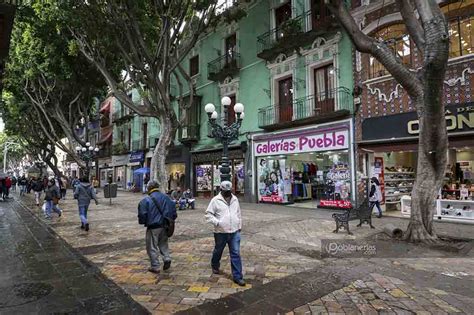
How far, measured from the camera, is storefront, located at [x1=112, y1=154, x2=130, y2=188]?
3241 cm

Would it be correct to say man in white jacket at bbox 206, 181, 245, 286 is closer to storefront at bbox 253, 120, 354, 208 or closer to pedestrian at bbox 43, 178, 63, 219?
storefront at bbox 253, 120, 354, 208

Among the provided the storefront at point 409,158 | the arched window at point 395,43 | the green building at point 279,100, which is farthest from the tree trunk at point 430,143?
the green building at point 279,100

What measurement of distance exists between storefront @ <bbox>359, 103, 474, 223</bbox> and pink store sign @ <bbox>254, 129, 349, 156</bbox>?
103 centimetres

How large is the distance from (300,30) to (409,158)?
7.56m

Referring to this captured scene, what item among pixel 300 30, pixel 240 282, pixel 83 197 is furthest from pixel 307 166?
pixel 240 282

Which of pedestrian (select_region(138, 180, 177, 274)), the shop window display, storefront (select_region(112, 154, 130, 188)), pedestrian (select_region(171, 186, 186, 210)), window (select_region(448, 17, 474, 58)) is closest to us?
pedestrian (select_region(138, 180, 177, 274))

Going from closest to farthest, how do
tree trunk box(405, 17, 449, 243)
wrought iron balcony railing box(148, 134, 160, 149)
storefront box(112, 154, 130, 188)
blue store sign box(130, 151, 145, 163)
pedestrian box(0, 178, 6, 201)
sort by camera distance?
tree trunk box(405, 17, 449, 243) < pedestrian box(0, 178, 6, 201) < wrought iron balcony railing box(148, 134, 160, 149) < blue store sign box(130, 151, 145, 163) < storefront box(112, 154, 130, 188)

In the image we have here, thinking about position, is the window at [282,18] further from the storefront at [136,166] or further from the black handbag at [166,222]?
the storefront at [136,166]

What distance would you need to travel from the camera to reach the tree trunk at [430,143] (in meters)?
6.61

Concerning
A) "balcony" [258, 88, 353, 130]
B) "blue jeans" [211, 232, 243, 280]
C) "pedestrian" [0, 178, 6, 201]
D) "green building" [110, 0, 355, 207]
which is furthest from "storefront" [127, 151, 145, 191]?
"blue jeans" [211, 232, 243, 280]

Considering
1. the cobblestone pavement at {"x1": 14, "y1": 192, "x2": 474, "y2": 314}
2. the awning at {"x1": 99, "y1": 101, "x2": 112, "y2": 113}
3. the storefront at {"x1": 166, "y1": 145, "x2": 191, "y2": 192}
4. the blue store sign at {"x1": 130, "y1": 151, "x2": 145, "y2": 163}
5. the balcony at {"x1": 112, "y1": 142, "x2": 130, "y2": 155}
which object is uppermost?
the awning at {"x1": 99, "y1": 101, "x2": 112, "y2": 113}

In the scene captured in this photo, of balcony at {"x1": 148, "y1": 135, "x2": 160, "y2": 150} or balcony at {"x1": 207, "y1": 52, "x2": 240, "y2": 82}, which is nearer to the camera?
balcony at {"x1": 207, "y1": 52, "x2": 240, "y2": 82}

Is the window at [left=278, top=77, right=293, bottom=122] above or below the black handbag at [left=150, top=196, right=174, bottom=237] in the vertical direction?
above

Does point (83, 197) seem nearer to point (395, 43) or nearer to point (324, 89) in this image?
point (324, 89)
